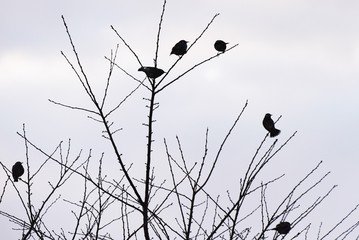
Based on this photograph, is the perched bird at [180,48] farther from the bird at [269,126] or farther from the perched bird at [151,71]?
the perched bird at [151,71]

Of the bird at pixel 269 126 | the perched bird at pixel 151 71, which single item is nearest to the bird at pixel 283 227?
the bird at pixel 269 126

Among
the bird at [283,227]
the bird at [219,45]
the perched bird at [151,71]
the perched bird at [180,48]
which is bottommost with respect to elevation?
the bird at [283,227]

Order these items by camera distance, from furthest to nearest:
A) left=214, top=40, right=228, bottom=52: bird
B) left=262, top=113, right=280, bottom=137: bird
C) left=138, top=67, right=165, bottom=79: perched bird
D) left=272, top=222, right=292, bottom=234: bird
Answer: left=214, top=40, right=228, bottom=52: bird < left=262, top=113, right=280, bottom=137: bird < left=272, top=222, right=292, bottom=234: bird < left=138, top=67, right=165, bottom=79: perched bird

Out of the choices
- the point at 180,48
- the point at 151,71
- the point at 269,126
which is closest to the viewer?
the point at 151,71

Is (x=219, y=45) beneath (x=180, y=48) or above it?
above

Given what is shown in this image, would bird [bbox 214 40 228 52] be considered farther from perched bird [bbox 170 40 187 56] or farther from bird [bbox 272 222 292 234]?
bird [bbox 272 222 292 234]

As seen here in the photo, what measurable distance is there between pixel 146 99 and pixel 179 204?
2.78 feet

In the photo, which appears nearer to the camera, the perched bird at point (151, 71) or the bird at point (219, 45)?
the perched bird at point (151, 71)

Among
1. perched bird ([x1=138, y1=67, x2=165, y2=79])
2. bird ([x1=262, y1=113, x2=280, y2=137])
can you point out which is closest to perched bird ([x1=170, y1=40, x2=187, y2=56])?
bird ([x1=262, y1=113, x2=280, y2=137])

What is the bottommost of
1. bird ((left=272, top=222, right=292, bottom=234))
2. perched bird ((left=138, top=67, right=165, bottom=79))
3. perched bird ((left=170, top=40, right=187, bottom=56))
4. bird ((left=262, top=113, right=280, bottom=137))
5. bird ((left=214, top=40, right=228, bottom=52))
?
bird ((left=272, top=222, right=292, bottom=234))

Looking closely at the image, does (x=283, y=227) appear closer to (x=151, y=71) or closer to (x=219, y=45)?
(x=151, y=71)

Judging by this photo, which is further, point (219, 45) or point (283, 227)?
point (219, 45)

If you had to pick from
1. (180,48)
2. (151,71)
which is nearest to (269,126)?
(180,48)

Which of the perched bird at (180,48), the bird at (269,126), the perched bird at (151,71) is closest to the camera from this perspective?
the perched bird at (151,71)
